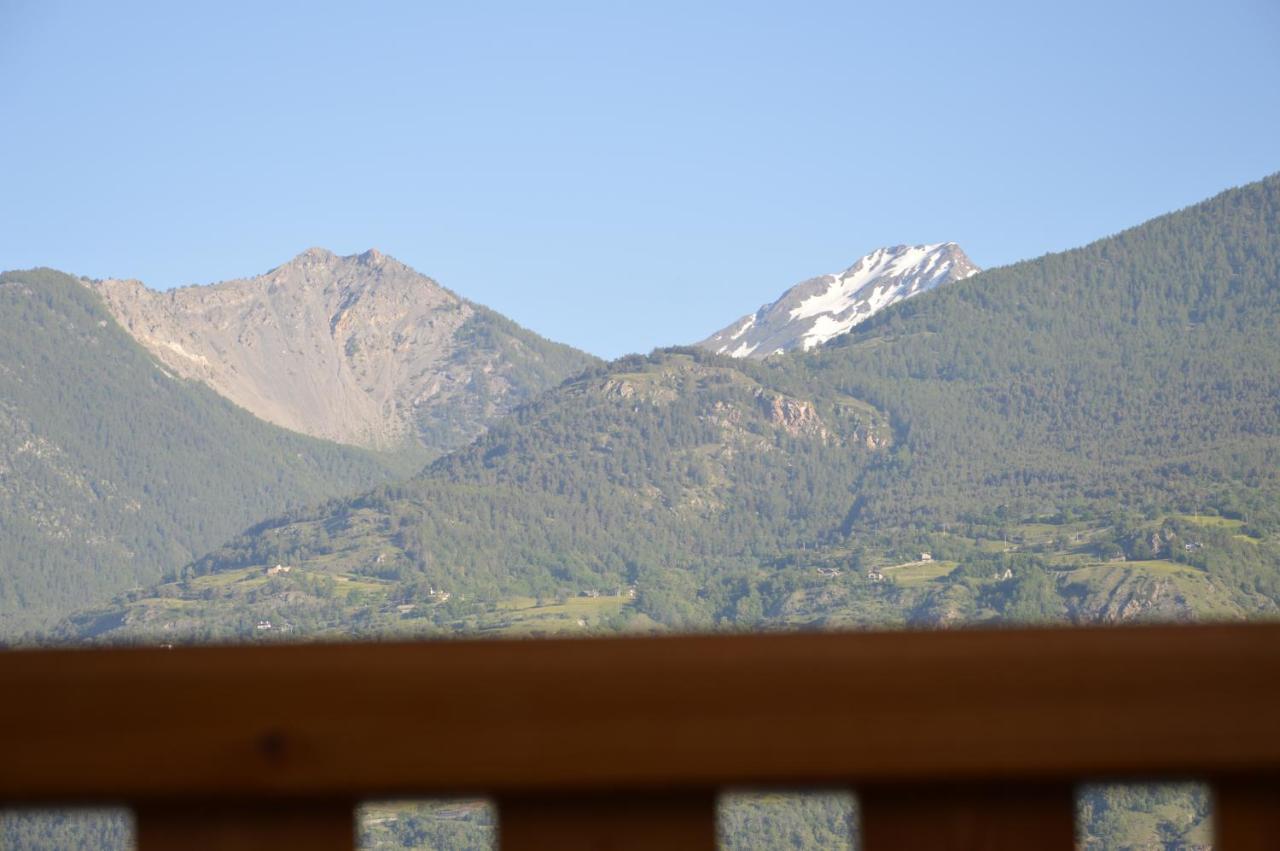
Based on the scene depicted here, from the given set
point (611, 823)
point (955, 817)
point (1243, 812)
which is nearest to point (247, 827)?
point (611, 823)

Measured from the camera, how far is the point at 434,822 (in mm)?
49750

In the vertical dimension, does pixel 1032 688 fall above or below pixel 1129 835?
above

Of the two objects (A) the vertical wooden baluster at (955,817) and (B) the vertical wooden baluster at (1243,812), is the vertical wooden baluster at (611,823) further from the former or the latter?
(B) the vertical wooden baluster at (1243,812)

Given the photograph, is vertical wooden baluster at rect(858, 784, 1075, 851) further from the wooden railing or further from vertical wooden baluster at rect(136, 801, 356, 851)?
vertical wooden baluster at rect(136, 801, 356, 851)

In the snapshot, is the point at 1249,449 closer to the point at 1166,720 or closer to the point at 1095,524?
the point at 1095,524

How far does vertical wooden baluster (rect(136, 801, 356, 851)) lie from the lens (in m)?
1.16

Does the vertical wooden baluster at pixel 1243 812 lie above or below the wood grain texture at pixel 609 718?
below

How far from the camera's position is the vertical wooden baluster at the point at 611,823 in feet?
3.80

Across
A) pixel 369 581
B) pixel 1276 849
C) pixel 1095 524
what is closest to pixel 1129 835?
pixel 1276 849

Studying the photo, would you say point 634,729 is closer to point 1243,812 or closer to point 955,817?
point 955,817

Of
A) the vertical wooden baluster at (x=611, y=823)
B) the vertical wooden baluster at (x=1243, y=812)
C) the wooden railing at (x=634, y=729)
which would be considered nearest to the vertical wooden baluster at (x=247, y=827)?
the wooden railing at (x=634, y=729)

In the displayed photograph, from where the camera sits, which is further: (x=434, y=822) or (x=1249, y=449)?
(x=1249, y=449)

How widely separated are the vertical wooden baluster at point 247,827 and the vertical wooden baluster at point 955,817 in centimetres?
44

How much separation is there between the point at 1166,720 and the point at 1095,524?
6615 inches
